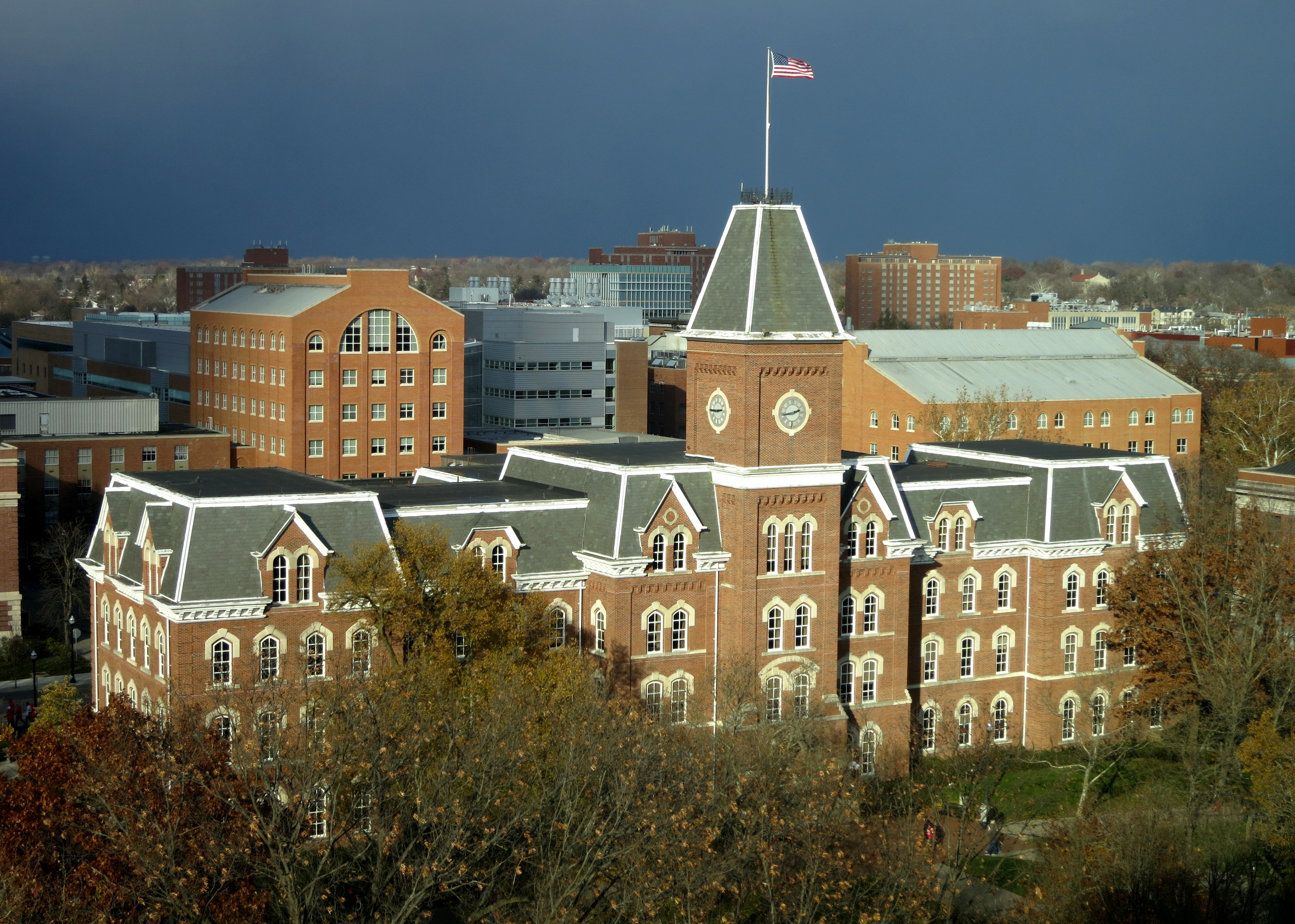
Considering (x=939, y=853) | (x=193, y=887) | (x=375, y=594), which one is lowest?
(x=939, y=853)

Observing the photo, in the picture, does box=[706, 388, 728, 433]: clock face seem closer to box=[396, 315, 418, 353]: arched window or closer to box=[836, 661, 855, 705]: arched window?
box=[836, 661, 855, 705]: arched window

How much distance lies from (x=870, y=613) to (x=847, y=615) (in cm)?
128

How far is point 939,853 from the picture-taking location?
63.7 m

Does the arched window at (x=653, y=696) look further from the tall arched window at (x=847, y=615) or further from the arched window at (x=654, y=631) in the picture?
the tall arched window at (x=847, y=615)

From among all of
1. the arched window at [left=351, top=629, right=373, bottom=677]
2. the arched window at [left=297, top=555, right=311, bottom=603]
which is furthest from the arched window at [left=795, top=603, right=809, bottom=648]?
the arched window at [left=297, top=555, right=311, bottom=603]

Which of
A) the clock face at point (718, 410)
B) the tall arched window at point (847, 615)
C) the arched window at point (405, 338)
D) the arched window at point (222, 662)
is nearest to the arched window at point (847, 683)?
the tall arched window at point (847, 615)

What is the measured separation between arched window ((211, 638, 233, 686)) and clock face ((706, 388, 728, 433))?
2264 centimetres

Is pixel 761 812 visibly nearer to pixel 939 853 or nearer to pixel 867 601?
pixel 939 853

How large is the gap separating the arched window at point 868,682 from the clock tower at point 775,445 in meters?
2.82

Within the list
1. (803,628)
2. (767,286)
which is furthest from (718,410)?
(803,628)

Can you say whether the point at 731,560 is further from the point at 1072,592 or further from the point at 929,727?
the point at 1072,592

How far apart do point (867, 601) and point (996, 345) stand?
9654 centimetres

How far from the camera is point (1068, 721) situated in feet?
272

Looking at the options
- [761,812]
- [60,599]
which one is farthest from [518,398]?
[761,812]
